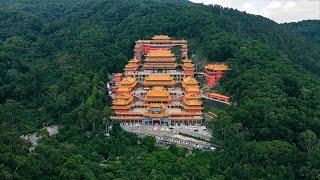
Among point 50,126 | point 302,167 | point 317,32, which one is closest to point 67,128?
point 50,126

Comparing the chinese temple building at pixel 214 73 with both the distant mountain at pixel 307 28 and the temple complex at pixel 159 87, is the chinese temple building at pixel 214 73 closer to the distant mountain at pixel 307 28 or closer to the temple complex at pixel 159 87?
the temple complex at pixel 159 87

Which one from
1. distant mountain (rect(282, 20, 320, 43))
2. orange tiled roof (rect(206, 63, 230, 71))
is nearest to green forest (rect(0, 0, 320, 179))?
orange tiled roof (rect(206, 63, 230, 71))

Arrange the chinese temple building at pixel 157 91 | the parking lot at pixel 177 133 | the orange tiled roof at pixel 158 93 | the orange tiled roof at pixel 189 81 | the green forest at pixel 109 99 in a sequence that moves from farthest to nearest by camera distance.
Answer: the orange tiled roof at pixel 189 81
the orange tiled roof at pixel 158 93
the chinese temple building at pixel 157 91
the parking lot at pixel 177 133
the green forest at pixel 109 99

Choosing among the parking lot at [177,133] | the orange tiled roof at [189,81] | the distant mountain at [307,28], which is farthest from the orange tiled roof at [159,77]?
the distant mountain at [307,28]

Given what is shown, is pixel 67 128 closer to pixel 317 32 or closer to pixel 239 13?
pixel 239 13

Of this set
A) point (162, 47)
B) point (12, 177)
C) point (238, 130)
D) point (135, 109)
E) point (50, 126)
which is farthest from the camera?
point (162, 47)

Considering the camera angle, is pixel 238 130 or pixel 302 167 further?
pixel 238 130
